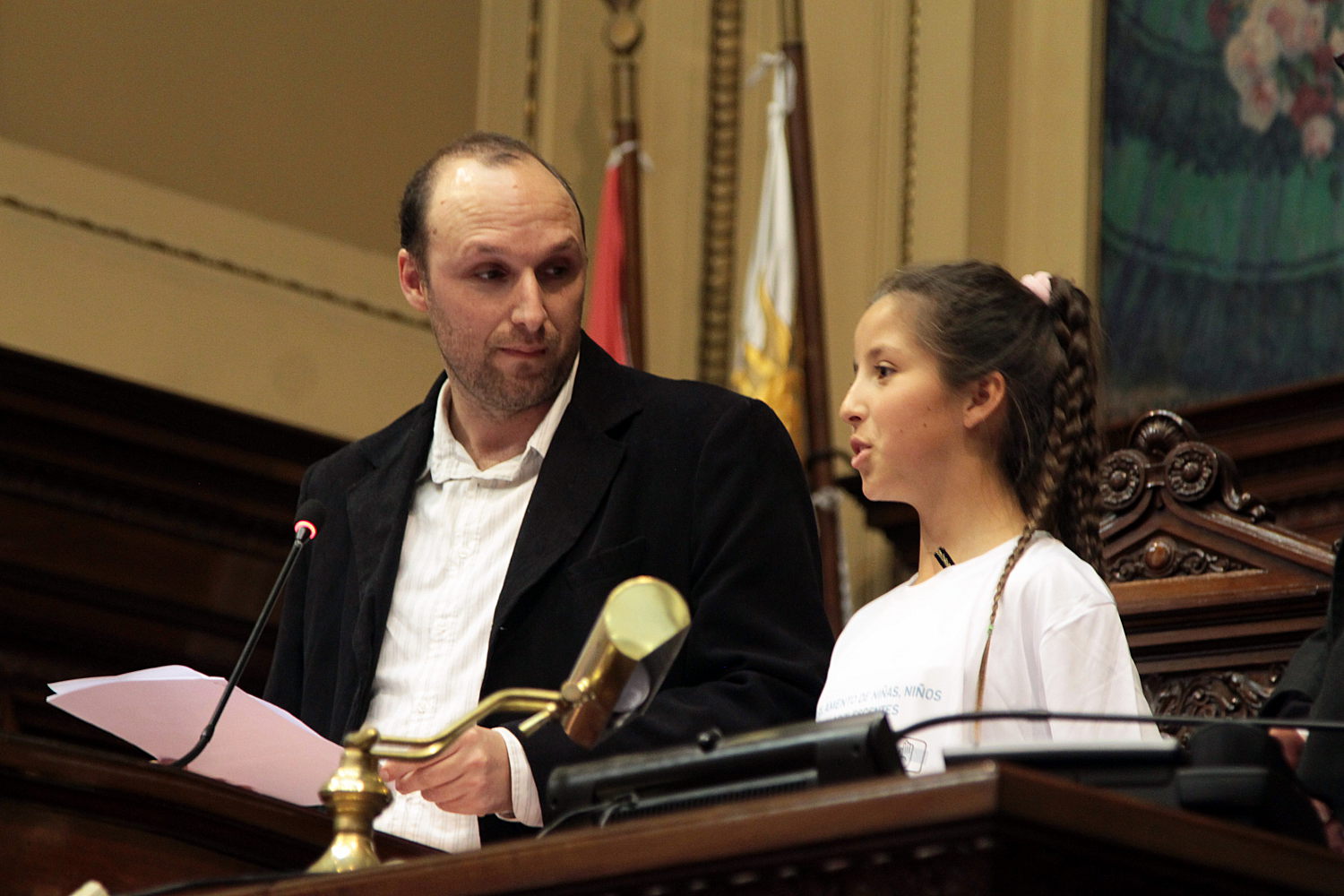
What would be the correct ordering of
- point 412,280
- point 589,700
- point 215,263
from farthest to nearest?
point 215,263, point 412,280, point 589,700

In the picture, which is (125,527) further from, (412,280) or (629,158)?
(412,280)

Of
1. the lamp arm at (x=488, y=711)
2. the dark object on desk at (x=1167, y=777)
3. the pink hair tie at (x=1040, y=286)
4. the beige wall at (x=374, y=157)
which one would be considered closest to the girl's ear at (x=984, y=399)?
the pink hair tie at (x=1040, y=286)

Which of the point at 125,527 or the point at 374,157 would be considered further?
the point at 374,157

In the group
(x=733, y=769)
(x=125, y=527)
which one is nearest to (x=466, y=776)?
(x=733, y=769)

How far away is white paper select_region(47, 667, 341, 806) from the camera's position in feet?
7.01

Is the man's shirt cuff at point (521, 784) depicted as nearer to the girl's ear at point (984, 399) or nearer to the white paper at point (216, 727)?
the white paper at point (216, 727)

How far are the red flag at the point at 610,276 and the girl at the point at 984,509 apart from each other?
2908 mm

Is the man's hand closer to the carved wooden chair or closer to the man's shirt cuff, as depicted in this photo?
the man's shirt cuff

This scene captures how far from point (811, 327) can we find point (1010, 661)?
10.8 ft

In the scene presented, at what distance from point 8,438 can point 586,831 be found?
3.68 m

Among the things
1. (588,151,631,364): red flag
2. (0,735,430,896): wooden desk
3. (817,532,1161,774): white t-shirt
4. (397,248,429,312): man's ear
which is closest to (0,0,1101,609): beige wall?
(588,151,631,364): red flag

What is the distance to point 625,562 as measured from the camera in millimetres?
2666

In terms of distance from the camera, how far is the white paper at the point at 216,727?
7.01 feet

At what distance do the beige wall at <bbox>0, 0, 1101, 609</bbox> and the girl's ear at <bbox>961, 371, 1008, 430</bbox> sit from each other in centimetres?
292
